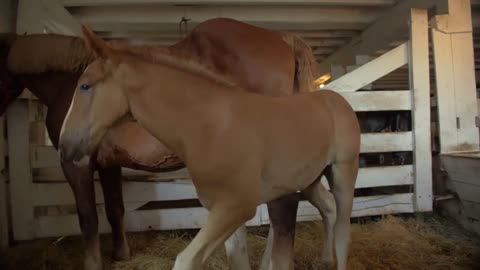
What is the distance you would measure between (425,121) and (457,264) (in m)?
1.12

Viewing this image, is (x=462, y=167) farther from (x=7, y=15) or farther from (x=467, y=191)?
(x=7, y=15)

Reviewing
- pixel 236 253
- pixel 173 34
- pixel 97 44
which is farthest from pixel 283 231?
pixel 173 34

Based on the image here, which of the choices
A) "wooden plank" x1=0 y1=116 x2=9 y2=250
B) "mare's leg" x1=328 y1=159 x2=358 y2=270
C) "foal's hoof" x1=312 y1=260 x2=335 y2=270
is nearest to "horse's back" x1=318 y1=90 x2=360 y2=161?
"mare's leg" x1=328 y1=159 x2=358 y2=270

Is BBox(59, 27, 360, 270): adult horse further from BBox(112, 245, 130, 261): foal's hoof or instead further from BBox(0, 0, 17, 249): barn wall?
BBox(0, 0, 17, 249): barn wall

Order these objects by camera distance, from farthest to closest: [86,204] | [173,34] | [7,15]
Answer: [173,34], [7,15], [86,204]

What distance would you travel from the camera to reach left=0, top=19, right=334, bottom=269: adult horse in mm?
1858

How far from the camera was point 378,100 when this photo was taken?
112 inches

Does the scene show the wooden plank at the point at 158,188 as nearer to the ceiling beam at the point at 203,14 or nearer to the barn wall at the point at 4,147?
the barn wall at the point at 4,147

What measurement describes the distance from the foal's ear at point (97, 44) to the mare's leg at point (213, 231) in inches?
24.3

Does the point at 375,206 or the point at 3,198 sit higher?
the point at 3,198

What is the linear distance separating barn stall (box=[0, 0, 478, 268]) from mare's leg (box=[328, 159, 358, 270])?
1.18 metres

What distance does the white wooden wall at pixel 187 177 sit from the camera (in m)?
2.55

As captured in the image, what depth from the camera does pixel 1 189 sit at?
8.20 feet

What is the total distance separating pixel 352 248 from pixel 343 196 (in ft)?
3.05
